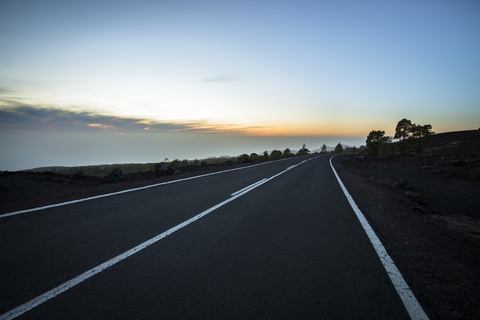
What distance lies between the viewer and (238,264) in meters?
3.08

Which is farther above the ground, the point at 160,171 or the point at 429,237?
the point at 160,171

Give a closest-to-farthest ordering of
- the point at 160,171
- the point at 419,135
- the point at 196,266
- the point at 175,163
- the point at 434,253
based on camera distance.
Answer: the point at 196,266, the point at 434,253, the point at 160,171, the point at 175,163, the point at 419,135

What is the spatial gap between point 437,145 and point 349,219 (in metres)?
95.5

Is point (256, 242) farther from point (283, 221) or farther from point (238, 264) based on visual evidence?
point (283, 221)

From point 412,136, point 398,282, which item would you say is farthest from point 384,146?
point 398,282

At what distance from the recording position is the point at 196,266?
300 cm

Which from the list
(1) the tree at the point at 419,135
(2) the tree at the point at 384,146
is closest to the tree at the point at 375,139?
(2) the tree at the point at 384,146

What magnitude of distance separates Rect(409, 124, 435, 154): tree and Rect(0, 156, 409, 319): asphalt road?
158 feet

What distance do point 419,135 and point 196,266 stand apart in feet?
173

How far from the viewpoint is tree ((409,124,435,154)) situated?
4038 centimetres

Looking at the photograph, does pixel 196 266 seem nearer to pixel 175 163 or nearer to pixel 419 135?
pixel 175 163

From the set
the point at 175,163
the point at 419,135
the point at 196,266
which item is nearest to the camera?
the point at 196,266

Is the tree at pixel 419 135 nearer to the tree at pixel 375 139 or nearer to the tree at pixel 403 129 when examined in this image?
the tree at pixel 403 129

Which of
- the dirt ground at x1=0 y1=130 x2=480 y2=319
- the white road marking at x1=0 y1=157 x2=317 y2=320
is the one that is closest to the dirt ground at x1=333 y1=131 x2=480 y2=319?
the dirt ground at x1=0 y1=130 x2=480 y2=319
